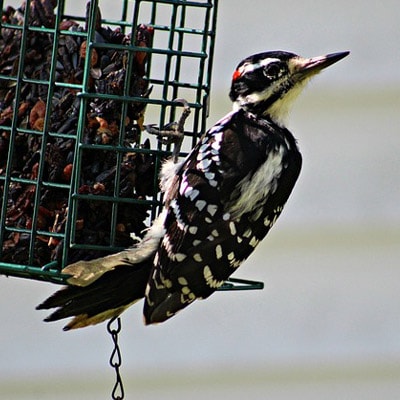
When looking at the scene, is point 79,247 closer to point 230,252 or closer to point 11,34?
point 230,252

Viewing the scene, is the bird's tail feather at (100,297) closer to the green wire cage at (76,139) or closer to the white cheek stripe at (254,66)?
the green wire cage at (76,139)

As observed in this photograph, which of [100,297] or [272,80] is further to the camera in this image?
[272,80]

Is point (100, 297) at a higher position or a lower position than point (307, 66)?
lower

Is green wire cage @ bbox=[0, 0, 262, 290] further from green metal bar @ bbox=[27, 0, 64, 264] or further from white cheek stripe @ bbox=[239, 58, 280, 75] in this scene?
white cheek stripe @ bbox=[239, 58, 280, 75]

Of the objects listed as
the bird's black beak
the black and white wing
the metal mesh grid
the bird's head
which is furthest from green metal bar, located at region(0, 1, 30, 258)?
the bird's black beak

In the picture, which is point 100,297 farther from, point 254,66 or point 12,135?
point 254,66

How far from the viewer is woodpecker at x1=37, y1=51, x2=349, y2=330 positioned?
3.78 m

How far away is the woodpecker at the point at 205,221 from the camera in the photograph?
12.4 feet

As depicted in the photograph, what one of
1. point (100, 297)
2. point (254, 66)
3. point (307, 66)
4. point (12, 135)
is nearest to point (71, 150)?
point (12, 135)

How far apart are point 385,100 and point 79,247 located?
6.32ft

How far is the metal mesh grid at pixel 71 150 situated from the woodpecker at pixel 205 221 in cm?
13

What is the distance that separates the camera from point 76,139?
13.0 ft

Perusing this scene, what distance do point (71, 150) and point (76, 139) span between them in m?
0.14

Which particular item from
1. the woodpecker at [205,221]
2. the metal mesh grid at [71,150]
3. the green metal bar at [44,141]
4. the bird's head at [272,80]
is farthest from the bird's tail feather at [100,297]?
the bird's head at [272,80]
